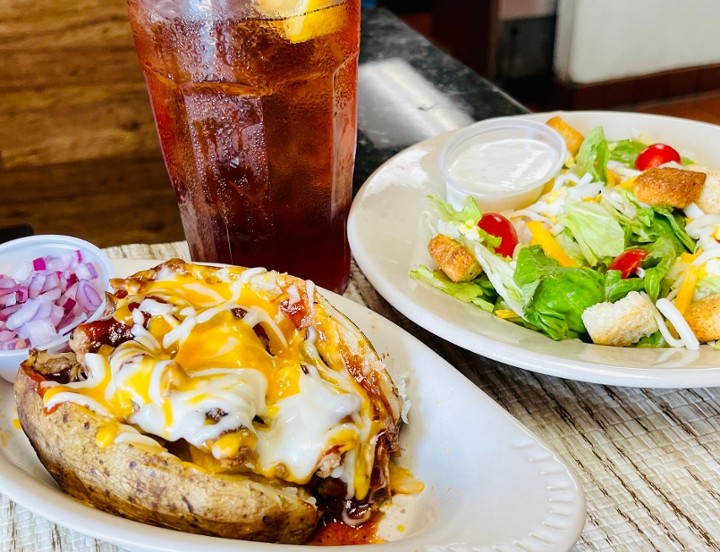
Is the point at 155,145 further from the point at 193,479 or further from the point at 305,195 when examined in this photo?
the point at 193,479

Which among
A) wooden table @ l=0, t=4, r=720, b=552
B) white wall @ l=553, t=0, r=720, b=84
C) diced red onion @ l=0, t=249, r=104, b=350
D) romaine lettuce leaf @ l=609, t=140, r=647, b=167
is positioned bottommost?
white wall @ l=553, t=0, r=720, b=84

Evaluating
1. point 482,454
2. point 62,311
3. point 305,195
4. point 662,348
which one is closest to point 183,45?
point 305,195

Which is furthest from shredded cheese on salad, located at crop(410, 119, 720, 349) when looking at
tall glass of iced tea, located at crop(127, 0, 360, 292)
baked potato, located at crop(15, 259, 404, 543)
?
baked potato, located at crop(15, 259, 404, 543)

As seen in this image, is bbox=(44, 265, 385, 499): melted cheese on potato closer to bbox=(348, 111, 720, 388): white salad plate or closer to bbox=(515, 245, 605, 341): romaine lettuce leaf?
bbox=(348, 111, 720, 388): white salad plate

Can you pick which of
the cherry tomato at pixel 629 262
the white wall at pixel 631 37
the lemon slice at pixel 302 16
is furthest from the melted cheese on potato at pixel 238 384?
the white wall at pixel 631 37

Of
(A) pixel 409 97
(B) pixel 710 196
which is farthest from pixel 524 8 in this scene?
(B) pixel 710 196

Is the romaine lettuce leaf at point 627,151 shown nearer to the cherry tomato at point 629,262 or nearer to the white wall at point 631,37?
the cherry tomato at point 629,262

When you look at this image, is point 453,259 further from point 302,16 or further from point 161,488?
point 161,488
